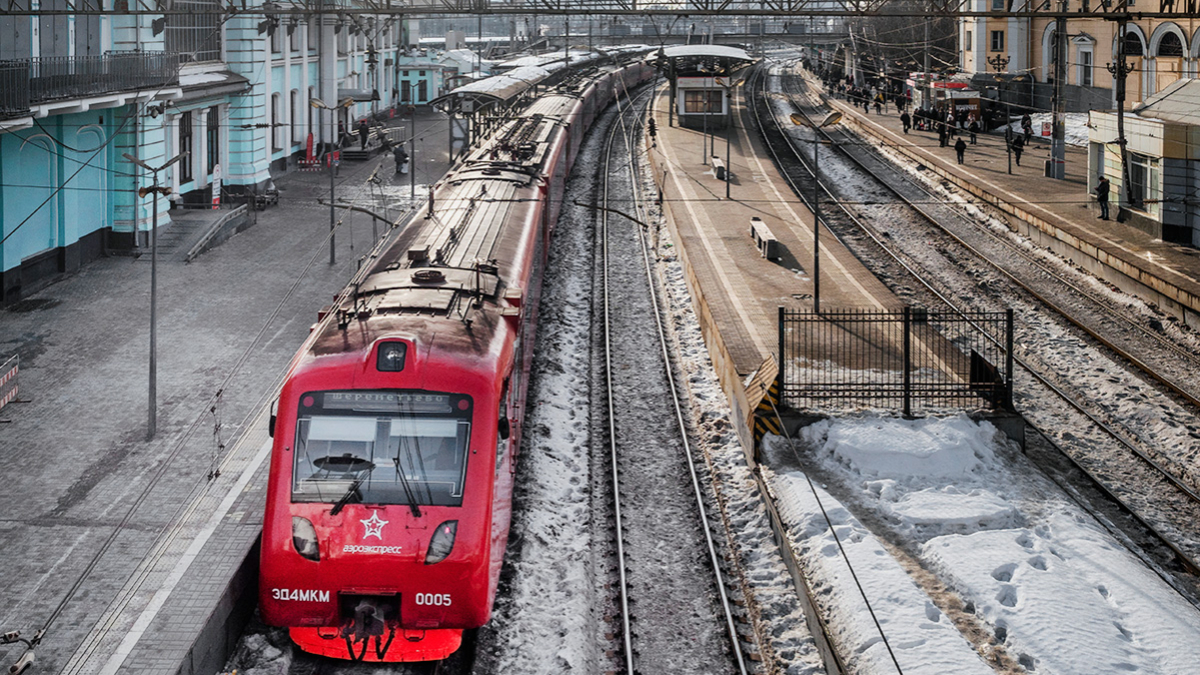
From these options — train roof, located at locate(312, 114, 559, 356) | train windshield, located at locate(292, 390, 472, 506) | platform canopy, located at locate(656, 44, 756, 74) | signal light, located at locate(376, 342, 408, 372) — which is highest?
platform canopy, located at locate(656, 44, 756, 74)

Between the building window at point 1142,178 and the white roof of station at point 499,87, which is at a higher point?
the white roof of station at point 499,87

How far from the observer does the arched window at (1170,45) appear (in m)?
40.6

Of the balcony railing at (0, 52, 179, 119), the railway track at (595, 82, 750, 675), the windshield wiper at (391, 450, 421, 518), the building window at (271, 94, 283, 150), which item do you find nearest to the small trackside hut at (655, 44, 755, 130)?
the building window at (271, 94, 283, 150)

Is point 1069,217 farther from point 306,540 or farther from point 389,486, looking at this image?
point 306,540

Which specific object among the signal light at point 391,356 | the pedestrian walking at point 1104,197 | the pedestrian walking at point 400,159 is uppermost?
the pedestrian walking at point 400,159

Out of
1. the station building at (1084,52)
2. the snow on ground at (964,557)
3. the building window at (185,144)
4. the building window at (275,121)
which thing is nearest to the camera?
the snow on ground at (964,557)

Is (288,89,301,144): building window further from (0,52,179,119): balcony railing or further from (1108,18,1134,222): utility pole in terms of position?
(1108,18,1134,222): utility pole

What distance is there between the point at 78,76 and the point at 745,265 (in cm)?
1478

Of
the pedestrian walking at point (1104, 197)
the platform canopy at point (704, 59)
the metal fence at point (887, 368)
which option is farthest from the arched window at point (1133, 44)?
the metal fence at point (887, 368)

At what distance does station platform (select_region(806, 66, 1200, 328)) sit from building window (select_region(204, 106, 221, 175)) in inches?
911

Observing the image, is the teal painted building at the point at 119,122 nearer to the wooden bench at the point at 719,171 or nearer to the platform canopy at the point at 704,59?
the wooden bench at the point at 719,171

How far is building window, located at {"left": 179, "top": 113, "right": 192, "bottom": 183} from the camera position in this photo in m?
34.2

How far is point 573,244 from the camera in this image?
1179 inches

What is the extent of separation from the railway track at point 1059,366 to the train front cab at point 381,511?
794 cm
